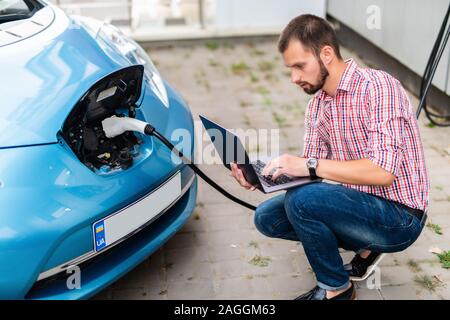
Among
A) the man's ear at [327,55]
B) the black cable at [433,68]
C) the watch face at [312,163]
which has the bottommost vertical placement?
the black cable at [433,68]

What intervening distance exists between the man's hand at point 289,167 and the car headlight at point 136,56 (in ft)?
2.44

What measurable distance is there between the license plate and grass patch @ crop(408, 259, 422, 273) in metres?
1.18

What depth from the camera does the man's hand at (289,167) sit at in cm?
250

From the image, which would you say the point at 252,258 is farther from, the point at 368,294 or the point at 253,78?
the point at 253,78

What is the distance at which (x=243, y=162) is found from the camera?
2502mm

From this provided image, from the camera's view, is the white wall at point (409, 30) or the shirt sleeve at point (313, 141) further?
the white wall at point (409, 30)

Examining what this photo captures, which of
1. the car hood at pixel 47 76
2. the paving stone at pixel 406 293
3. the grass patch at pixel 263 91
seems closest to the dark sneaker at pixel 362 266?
the paving stone at pixel 406 293

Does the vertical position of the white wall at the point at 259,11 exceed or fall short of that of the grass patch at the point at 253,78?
it exceeds it

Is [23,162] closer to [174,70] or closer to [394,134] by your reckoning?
[394,134]

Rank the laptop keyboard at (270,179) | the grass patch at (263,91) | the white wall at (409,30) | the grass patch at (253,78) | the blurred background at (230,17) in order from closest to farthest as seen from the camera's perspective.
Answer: the laptop keyboard at (270,179)
the white wall at (409,30)
the grass patch at (263,91)
the grass patch at (253,78)
the blurred background at (230,17)

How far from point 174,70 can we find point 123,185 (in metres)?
3.62

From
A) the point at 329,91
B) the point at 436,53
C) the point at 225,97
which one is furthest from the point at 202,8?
the point at 329,91

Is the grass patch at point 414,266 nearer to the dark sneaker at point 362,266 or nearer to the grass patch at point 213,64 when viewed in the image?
the dark sneaker at point 362,266

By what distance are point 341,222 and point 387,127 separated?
1.38 ft
